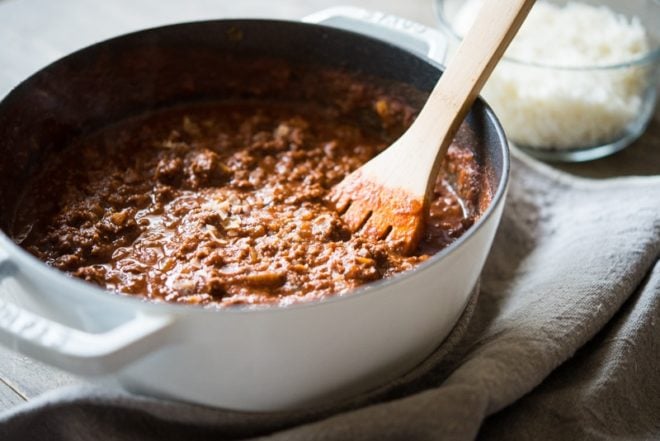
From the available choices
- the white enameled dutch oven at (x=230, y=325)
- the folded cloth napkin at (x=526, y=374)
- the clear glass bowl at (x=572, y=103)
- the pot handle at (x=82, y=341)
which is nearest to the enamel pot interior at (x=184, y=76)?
the white enameled dutch oven at (x=230, y=325)

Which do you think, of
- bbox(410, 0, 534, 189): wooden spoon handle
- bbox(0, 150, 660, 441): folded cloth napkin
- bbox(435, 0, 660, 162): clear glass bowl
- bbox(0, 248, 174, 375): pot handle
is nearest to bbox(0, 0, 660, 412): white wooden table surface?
bbox(435, 0, 660, 162): clear glass bowl

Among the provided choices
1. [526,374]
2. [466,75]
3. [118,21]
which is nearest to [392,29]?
[466,75]

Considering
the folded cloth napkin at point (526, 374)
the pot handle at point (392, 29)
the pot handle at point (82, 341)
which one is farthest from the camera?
the pot handle at point (392, 29)

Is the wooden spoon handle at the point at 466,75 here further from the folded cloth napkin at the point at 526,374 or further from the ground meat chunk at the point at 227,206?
the folded cloth napkin at the point at 526,374

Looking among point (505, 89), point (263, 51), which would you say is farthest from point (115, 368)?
point (505, 89)

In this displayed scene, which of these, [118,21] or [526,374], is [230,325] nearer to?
[526,374]

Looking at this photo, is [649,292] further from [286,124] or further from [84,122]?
[84,122]

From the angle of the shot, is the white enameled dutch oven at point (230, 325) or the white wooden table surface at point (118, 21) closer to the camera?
the white enameled dutch oven at point (230, 325)
